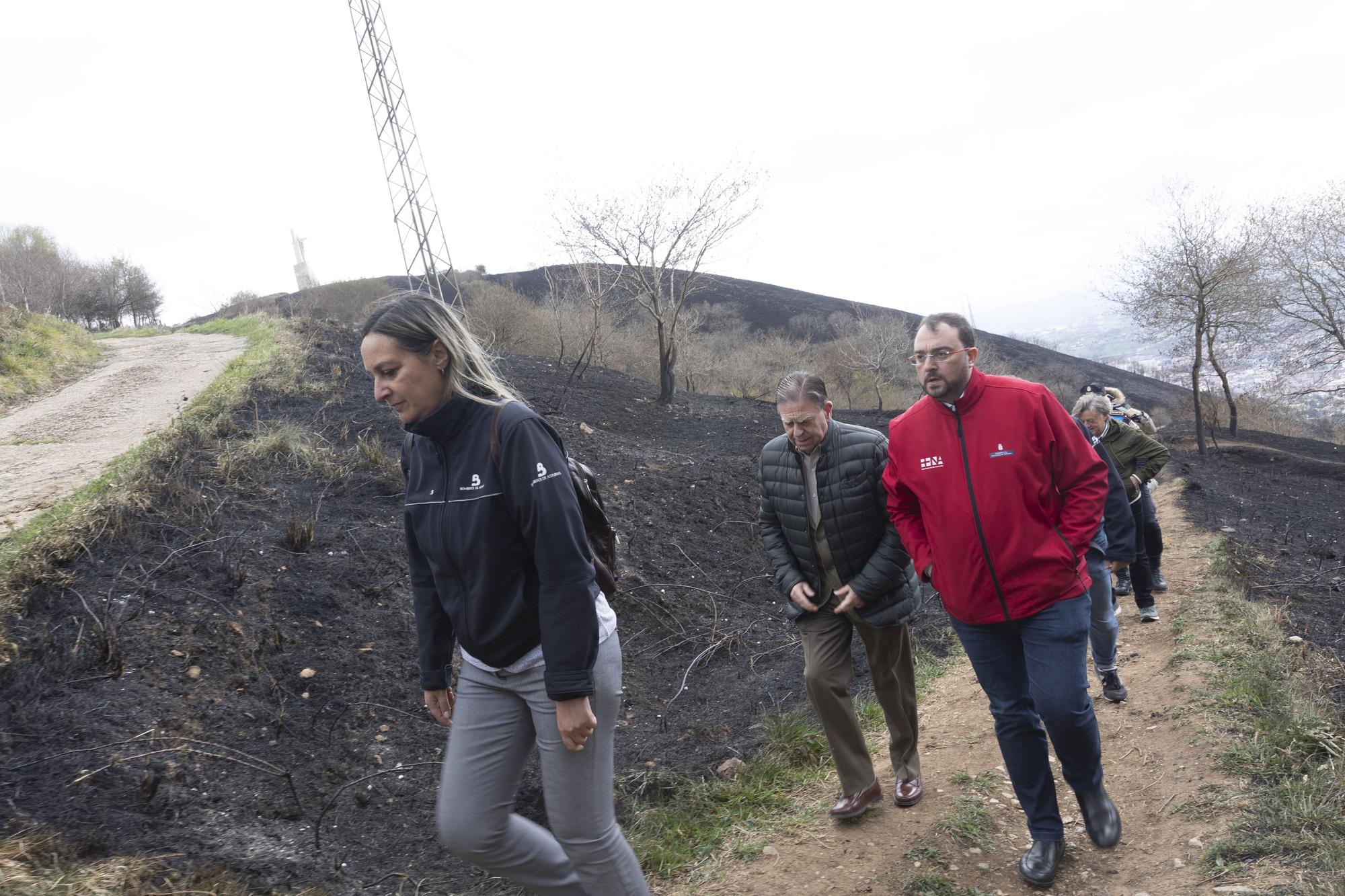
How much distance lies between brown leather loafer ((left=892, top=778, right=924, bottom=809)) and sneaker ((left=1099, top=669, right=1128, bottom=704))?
5.82 ft

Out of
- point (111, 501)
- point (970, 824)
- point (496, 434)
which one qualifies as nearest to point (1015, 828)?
point (970, 824)

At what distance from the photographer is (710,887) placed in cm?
359

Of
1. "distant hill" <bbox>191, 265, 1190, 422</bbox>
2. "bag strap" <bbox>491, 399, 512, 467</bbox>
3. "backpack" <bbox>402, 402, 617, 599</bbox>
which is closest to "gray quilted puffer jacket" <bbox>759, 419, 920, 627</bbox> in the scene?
"backpack" <bbox>402, 402, 617, 599</bbox>

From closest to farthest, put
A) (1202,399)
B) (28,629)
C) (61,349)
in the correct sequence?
(28,629), (61,349), (1202,399)

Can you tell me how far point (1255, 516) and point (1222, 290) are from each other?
11.0m

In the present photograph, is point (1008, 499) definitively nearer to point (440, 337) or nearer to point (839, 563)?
point (839, 563)

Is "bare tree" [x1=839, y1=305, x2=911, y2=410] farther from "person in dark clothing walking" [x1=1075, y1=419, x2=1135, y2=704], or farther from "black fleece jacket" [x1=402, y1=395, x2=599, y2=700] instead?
"black fleece jacket" [x1=402, y1=395, x2=599, y2=700]

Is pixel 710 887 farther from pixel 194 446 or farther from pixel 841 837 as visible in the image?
pixel 194 446

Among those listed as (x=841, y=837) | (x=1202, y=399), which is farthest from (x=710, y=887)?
(x=1202, y=399)

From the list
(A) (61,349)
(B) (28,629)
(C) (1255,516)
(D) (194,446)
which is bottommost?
(C) (1255,516)

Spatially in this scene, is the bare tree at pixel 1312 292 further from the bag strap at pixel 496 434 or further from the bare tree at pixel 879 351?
the bag strap at pixel 496 434

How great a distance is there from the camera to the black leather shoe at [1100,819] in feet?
10.9

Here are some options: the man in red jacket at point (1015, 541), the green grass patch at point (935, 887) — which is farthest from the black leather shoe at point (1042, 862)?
the green grass patch at point (935, 887)

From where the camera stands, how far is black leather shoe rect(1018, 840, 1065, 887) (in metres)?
3.18
